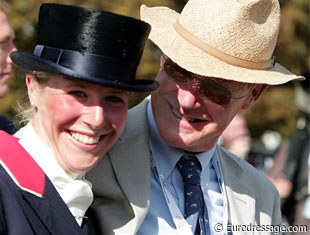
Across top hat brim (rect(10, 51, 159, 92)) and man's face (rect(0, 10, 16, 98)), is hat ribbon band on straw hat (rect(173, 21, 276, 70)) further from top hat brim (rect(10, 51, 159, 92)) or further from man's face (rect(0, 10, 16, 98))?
man's face (rect(0, 10, 16, 98))

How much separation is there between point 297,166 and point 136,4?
15.7 feet

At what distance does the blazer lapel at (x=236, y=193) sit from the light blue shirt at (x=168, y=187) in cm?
4

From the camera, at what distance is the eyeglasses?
3.78 metres

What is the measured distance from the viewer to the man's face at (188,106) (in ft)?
12.4

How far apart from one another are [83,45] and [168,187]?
88cm

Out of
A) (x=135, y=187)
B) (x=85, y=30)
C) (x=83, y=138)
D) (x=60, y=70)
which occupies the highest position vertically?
(x=85, y=30)

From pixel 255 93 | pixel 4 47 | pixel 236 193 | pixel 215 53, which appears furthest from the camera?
pixel 4 47

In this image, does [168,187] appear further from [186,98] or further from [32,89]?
[32,89]

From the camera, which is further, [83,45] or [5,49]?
[5,49]

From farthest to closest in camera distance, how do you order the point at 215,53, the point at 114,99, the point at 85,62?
the point at 215,53 → the point at 114,99 → the point at 85,62

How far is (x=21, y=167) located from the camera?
313 centimetres

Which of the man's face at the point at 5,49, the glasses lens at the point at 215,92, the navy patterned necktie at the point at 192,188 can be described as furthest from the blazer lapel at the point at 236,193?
the man's face at the point at 5,49

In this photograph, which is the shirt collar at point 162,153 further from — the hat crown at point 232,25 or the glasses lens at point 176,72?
the hat crown at point 232,25

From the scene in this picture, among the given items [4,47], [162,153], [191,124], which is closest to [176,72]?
[191,124]
